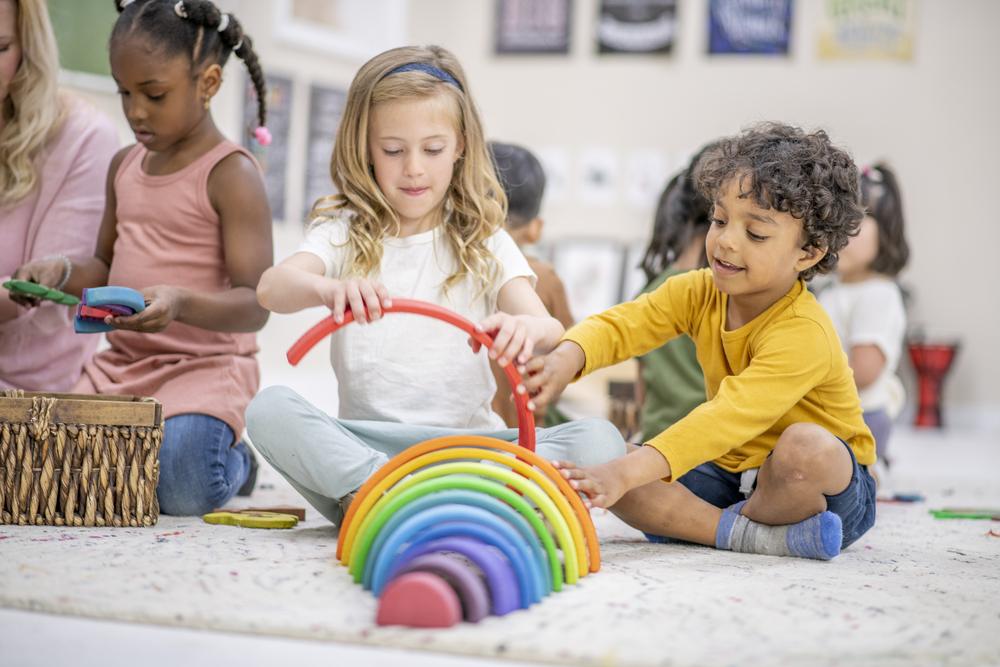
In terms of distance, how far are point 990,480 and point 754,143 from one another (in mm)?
1648

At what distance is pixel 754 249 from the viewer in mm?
1485

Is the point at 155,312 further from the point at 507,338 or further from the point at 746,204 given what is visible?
the point at 746,204

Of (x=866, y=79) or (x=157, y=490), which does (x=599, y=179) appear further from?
(x=157, y=490)

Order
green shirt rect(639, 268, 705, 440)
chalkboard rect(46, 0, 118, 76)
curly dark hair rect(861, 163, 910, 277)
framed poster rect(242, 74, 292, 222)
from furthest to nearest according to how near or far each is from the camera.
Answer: framed poster rect(242, 74, 292, 222)
chalkboard rect(46, 0, 118, 76)
curly dark hair rect(861, 163, 910, 277)
green shirt rect(639, 268, 705, 440)

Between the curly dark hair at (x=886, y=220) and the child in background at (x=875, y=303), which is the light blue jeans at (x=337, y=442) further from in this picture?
the curly dark hair at (x=886, y=220)

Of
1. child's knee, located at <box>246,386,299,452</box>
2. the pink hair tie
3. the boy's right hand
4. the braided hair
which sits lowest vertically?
child's knee, located at <box>246,386,299,452</box>

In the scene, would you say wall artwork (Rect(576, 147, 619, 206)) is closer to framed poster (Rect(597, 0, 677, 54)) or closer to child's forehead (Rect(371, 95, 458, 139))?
framed poster (Rect(597, 0, 677, 54))

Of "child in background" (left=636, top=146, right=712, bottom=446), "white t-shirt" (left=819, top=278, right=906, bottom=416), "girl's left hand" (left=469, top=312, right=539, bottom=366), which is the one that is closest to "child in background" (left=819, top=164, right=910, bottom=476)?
"white t-shirt" (left=819, top=278, right=906, bottom=416)

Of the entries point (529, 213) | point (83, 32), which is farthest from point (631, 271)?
point (529, 213)

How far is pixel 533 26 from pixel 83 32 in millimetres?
2231

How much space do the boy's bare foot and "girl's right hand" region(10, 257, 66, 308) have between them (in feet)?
3.04

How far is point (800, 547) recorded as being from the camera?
148 centimetres

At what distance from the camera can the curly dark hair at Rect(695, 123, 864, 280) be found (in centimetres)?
149

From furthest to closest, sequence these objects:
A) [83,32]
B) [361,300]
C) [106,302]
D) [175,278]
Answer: [83,32] → [175,278] → [106,302] → [361,300]
